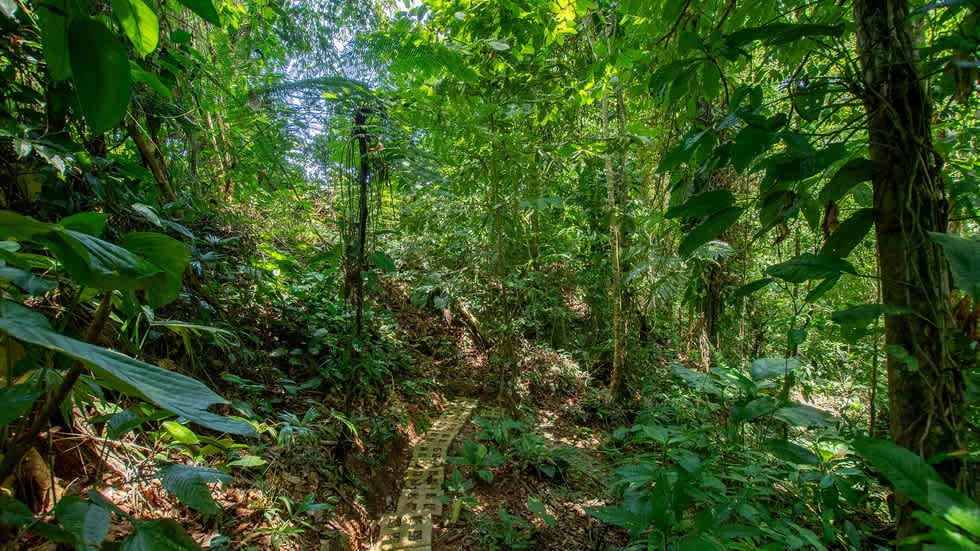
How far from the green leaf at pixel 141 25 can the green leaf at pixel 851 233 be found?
1187mm

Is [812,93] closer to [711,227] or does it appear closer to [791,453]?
[711,227]

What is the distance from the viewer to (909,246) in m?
0.75

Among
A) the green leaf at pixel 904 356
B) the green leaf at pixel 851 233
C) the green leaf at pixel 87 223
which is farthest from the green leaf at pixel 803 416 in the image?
the green leaf at pixel 87 223

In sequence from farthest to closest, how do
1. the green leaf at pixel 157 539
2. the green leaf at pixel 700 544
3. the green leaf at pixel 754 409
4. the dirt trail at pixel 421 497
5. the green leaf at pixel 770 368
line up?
1. the dirt trail at pixel 421 497
2. the green leaf at pixel 770 368
3. the green leaf at pixel 754 409
4. the green leaf at pixel 700 544
5. the green leaf at pixel 157 539

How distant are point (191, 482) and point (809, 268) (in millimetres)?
1210

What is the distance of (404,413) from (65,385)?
3.80 m

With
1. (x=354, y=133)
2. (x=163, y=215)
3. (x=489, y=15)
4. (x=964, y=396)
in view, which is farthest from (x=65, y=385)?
(x=489, y=15)

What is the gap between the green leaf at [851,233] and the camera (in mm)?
800

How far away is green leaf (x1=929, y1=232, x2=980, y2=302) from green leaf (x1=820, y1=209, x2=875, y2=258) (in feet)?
0.57

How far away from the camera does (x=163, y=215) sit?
223cm

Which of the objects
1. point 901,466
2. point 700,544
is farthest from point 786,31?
point 700,544

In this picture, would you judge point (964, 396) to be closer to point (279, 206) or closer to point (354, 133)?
point (354, 133)

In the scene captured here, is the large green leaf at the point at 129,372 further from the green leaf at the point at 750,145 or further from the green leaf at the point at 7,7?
the green leaf at the point at 750,145

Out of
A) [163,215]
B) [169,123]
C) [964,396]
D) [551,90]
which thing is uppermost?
[551,90]
